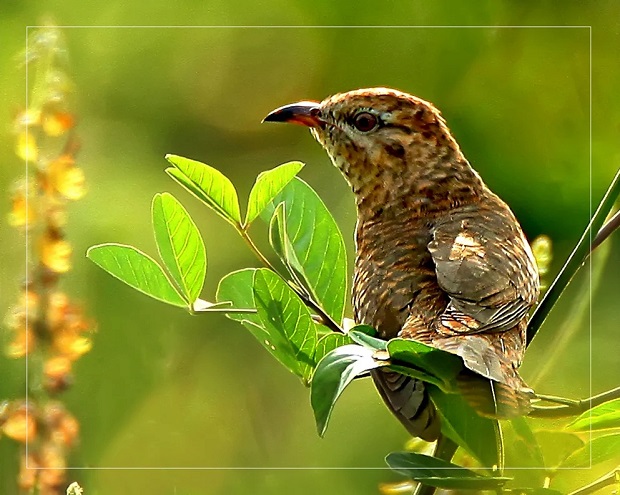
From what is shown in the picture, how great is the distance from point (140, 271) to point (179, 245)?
0.06 m

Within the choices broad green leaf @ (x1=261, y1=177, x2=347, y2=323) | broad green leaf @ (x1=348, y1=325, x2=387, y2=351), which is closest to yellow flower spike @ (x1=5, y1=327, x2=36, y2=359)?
broad green leaf @ (x1=261, y1=177, x2=347, y2=323)

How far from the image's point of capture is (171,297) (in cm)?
113

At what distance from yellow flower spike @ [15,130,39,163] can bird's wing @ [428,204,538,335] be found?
2.09 ft

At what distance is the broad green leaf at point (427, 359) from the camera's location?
0.87 metres

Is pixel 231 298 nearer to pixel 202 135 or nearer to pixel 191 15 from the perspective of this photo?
pixel 202 135

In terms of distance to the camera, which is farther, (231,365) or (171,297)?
(231,365)

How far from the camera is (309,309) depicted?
1.07 metres

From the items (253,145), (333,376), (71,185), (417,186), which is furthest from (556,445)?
(71,185)

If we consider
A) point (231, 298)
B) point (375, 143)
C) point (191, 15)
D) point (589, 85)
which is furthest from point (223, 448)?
point (589, 85)

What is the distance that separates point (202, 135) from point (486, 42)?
0.49 metres

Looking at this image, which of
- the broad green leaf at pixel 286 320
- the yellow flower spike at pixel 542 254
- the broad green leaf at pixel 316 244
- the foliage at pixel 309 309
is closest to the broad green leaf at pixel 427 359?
the foliage at pixel 309 309

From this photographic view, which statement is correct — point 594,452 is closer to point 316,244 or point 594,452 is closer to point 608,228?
point 608,228

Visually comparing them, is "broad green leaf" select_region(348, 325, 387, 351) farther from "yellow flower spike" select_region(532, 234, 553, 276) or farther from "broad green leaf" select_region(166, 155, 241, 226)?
"yellow flower spike" select_region(532, 234, 553, 276)

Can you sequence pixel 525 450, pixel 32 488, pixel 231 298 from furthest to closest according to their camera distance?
1. pixel 32 488
2. pixel 231 298
3. pixel 525 450
